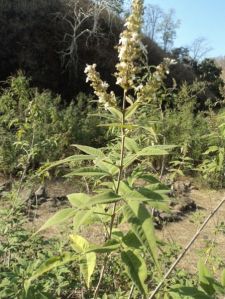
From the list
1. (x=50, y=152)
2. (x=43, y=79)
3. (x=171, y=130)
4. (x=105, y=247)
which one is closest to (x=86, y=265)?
(x=105, y=247)

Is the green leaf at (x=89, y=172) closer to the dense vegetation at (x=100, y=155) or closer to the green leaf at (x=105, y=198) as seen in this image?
the dense vegetation at (x=100, y=155)

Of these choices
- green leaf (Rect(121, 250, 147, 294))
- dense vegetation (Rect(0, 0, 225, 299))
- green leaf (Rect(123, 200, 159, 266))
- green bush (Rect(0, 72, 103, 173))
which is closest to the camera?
green leaf (Rect(123, 200, 159, 266))

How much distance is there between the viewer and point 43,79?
16.0 metres

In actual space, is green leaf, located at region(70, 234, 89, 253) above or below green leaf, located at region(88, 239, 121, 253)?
below

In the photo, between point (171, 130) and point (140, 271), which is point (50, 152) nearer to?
point (171, 130)

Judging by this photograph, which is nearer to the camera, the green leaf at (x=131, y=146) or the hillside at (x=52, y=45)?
the green leaf at (x=131, y=146)

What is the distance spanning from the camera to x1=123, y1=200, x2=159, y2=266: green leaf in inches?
40.2

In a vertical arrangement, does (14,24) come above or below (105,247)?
above

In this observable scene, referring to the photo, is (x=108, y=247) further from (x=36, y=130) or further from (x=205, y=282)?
(x=36, y=130)

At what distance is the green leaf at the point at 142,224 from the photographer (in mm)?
1021

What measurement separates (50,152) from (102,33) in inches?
478

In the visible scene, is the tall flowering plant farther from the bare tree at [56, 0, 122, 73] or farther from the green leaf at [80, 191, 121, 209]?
the bare tree at [56, 0, 122, 73]

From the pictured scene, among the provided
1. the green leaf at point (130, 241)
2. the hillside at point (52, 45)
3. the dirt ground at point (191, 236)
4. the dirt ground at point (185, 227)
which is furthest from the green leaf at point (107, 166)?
the hillside at point (52, 45)

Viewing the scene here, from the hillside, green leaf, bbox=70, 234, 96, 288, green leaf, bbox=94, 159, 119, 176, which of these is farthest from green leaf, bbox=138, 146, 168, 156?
the hillside
